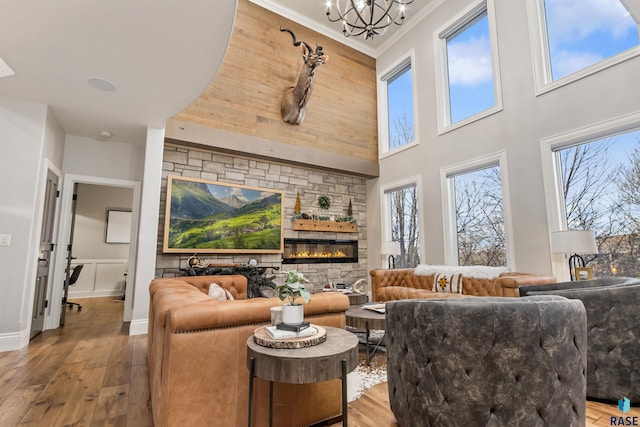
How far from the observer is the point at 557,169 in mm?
4270

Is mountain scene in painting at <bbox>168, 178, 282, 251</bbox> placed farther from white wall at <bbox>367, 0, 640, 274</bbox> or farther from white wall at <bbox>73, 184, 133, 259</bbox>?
white wall at <bbox>73, 184, 133, 259</bbox>

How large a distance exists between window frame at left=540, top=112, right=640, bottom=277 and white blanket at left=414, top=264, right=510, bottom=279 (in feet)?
2.09

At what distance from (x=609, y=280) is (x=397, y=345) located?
6.41ft

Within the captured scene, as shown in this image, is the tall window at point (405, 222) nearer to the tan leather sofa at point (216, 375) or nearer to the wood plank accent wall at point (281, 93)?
the wood plank accent wall at point (281, 93)

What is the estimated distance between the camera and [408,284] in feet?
17.9

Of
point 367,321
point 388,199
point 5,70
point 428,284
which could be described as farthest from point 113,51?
point 388,199

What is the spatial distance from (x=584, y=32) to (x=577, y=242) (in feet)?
9.16

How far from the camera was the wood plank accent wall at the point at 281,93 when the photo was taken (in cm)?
561

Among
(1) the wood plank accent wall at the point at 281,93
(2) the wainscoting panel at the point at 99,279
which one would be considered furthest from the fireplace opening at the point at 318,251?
(2) the wainscoting panel at the point at 99,279

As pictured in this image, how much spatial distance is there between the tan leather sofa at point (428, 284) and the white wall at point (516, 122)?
0.62 meters

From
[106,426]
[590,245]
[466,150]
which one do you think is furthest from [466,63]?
[106,426]

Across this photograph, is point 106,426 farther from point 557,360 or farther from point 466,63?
point 466,63

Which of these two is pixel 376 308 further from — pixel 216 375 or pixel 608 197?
pixel 608 197

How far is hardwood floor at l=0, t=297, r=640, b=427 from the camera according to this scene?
2.03m
